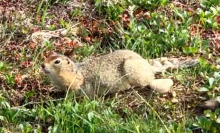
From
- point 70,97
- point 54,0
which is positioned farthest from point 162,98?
point 54,0

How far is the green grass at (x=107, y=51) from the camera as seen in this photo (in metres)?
6.28

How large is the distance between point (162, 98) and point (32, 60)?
1628 mm

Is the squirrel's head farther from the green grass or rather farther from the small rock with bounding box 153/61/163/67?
the small rock with bounding box 153/61/163/67

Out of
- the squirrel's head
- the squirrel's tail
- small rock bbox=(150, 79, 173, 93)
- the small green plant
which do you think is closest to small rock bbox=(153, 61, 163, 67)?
the squirrel's tail

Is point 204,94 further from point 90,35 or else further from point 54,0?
point 54,0

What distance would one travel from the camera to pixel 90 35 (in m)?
7.89

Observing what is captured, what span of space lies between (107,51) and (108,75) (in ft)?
2.74

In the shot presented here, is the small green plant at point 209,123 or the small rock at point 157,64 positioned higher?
the small rock at point 157,64

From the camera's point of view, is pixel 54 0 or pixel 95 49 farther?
pixel 54 0

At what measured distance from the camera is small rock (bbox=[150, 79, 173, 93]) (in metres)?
6.81

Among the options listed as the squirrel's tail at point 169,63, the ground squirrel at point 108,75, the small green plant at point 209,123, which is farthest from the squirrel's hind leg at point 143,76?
the small green plant at point 209,123

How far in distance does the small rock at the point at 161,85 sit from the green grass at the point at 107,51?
74 mm

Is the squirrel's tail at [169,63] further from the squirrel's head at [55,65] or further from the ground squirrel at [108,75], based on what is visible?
the squirrel's head at [55,65]

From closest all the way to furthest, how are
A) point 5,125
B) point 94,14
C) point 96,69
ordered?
point 5,125 → point 96,69 → point 94,14
